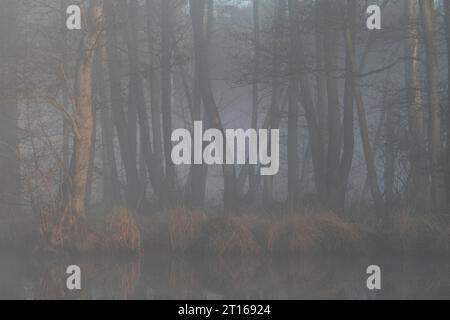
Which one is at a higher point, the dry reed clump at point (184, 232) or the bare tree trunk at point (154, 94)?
the bare tree trunk at point (154, 94)

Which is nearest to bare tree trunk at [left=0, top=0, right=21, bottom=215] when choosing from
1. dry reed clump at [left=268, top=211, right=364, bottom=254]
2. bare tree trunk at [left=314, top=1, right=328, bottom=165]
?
dry reed clump at [left=268, top=211, right=364, bottom=254]

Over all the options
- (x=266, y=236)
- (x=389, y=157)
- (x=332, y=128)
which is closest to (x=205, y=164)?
(x=332, y=128)

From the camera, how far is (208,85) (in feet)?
68.8

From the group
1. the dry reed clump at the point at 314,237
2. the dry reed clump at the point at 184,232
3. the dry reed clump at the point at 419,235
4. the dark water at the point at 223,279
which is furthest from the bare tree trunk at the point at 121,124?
the dry reed clump at the point at 419,235

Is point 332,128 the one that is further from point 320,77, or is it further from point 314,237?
point 314,237

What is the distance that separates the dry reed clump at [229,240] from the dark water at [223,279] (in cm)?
36

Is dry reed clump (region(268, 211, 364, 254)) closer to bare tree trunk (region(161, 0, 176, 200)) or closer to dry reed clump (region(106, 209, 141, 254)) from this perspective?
dry reed clump (region(106, 209, 141, 254))

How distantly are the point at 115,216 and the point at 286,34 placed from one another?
8.05m

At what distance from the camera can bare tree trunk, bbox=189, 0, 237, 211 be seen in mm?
20547

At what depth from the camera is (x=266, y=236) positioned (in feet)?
54.7

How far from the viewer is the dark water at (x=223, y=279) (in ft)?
42.5

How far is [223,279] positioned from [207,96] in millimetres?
7568

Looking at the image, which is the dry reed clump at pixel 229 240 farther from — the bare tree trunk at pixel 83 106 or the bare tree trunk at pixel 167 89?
the bare tree trunk at pixel 167 89

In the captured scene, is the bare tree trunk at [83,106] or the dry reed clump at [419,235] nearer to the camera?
the dry reed clump at [419,235]
